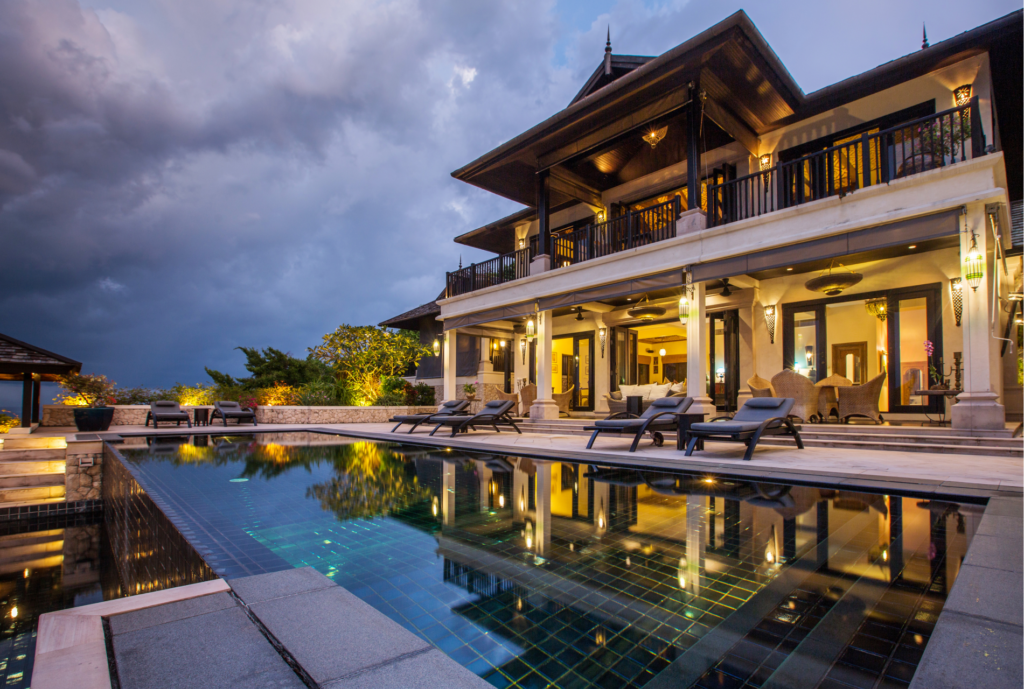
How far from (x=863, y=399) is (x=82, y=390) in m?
17.8

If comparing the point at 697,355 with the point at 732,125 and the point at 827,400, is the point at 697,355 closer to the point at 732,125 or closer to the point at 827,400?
the point at 827,400

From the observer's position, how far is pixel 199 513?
11.7ft

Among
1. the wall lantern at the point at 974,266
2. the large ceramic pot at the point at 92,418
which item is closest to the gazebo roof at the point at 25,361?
the large ceramic pot at the point at 92,418

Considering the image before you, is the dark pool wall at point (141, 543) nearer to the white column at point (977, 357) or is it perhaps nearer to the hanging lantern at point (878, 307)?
the white column at point (977, 357)

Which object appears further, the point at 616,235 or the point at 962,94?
the point at 616,235

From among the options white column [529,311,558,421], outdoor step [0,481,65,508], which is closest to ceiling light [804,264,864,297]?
white column [529,311,558,421]

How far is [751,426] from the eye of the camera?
5.71 metres

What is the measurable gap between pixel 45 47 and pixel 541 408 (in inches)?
1186

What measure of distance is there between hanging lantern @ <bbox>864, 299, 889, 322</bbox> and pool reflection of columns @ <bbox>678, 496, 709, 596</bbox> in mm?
8281

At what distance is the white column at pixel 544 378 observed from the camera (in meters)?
11.5

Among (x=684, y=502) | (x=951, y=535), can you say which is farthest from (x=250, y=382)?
(x=951, y=535)

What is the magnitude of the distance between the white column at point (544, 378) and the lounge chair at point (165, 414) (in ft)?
29.3

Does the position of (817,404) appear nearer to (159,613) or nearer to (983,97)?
(983,97)

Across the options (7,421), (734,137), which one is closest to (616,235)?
(734,137)
